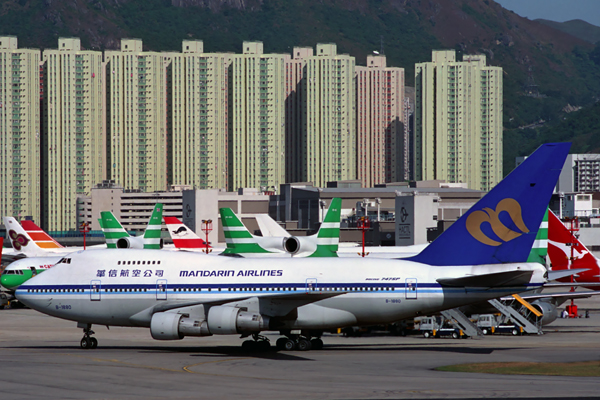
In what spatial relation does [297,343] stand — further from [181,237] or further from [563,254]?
[181,237]

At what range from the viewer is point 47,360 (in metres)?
39.1

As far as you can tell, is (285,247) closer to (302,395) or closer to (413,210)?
(302,395)

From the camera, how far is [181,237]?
3994 inches

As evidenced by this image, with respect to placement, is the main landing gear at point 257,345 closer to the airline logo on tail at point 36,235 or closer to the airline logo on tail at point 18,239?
the airline logo on tail at point 36,235

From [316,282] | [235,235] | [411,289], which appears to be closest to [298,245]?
[235,235]

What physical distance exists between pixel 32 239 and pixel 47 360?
244 ft

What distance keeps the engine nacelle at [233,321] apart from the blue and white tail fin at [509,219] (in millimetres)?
9246

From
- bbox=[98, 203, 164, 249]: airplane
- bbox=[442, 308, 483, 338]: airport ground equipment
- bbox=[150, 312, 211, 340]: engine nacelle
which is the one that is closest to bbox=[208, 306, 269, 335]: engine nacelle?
bbox=[150, 312, 211, 340]: engine nacelle

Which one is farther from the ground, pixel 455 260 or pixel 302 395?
pixel 455 260

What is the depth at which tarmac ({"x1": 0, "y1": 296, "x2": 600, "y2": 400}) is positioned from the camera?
2989cm

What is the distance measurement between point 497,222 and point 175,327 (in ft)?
54.8

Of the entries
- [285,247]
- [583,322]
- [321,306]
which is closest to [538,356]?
[321,306]

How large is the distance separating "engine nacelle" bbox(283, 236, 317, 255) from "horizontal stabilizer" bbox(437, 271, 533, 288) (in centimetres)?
3313

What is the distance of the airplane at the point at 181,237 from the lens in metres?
99.8
